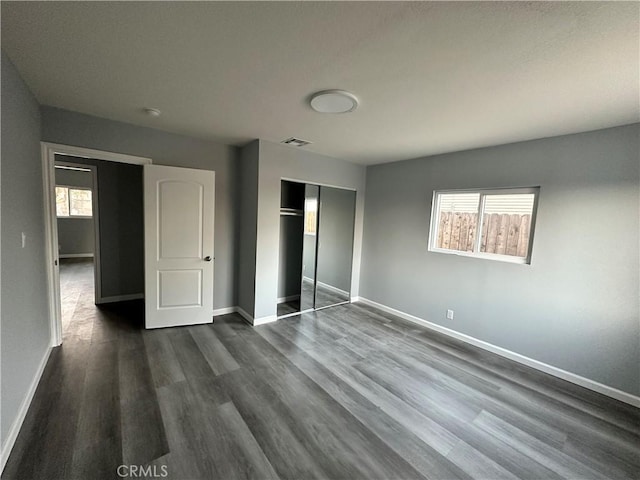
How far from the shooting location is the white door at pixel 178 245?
311 centimetres

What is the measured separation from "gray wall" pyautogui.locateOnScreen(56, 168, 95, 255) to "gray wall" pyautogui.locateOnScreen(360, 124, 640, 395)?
901 centimetres

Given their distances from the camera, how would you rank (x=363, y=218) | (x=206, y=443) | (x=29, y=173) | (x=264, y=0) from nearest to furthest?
1. (x=264, y=0)
2. (x=206, y=443)
3. (x=29, y=173)
4. (x=363, y=218)

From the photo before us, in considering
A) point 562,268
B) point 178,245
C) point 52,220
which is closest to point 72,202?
point 52,220

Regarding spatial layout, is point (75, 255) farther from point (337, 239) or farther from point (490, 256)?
point (490, 256)

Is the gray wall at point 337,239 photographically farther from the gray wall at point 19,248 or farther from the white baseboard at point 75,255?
the white baseboard at point 75,255

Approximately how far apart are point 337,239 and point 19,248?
3.73 m

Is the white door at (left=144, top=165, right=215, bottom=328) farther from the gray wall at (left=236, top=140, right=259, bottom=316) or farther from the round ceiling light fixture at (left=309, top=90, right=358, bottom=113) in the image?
the round ceiling light fixture at (left=309, top=90, right=358, bottom=113)

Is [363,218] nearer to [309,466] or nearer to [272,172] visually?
[272,172]

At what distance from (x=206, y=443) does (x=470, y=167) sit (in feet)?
12.6

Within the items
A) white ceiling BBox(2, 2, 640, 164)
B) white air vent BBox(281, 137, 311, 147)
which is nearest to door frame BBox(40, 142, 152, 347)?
white ceiling BBox(2, 2, 640, 164)

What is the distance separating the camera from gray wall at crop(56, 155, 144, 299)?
13.5 ft

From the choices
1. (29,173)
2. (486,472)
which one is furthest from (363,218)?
(29,173)

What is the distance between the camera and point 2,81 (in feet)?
5.24

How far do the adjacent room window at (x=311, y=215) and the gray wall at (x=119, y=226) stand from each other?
8.91 ft
